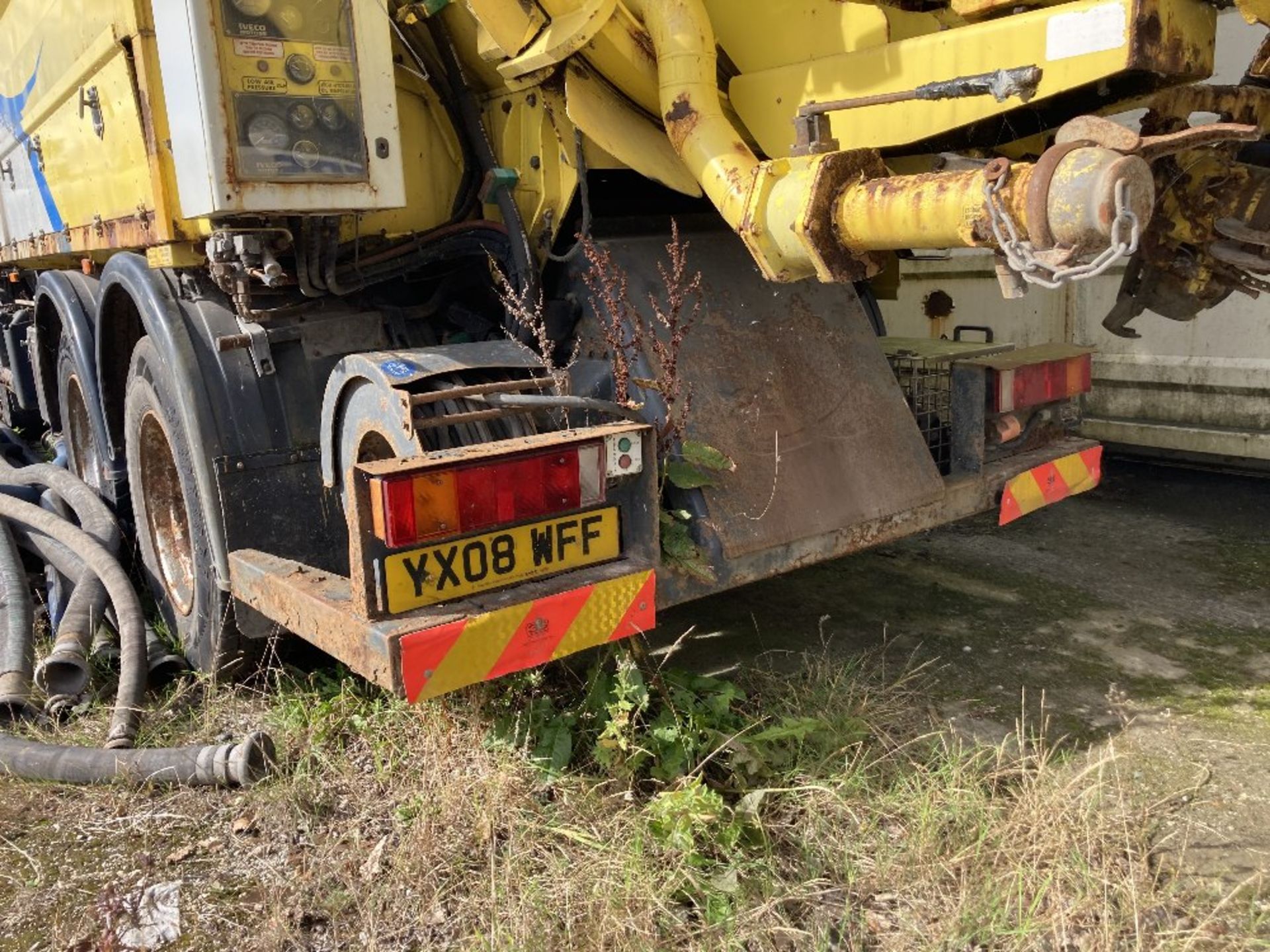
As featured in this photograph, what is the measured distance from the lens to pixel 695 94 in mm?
2443

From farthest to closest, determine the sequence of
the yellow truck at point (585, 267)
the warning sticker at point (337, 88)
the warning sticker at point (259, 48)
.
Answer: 1. the warning sticker at point (337, 88)
2. the warning sticker at point (259, 48)
3. the yellow truck at point (585, 267)

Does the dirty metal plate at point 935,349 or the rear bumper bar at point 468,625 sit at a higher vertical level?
the dirty metal plate at point 935,349

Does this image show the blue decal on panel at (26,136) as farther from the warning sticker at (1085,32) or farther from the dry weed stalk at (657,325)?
the warning sticker at (1085,32)

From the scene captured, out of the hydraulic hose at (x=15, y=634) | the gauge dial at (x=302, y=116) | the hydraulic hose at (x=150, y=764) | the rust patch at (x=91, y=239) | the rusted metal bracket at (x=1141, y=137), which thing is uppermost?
the gauge dial at (x=302, y=116)

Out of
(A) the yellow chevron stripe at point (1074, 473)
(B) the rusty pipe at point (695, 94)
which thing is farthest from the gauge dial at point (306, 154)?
(A) the yellow chevron stripe at point (1074, 473)

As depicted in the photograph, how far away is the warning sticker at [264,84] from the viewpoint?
7.73 ft

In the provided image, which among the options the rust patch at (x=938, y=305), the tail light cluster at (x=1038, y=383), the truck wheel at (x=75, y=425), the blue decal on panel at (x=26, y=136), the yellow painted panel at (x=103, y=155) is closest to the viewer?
the yellow painted panel at (x=103, y=155)

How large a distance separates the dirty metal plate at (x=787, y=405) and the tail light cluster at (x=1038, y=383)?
326 millimetres

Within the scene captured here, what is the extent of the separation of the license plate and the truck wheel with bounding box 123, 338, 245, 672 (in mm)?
996

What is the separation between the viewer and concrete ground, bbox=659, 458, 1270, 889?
8.40 feet

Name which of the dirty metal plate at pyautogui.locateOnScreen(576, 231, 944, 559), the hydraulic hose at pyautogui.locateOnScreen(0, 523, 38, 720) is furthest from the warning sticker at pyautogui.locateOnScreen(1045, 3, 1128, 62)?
the hydraulic hose at pyautogui.locateOnScreen(0, 523, 38, 720)

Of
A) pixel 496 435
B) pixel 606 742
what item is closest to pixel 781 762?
pixel 606 742

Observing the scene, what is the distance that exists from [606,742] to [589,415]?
0.77 m

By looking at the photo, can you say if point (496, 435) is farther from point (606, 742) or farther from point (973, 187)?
point (973, 187)
